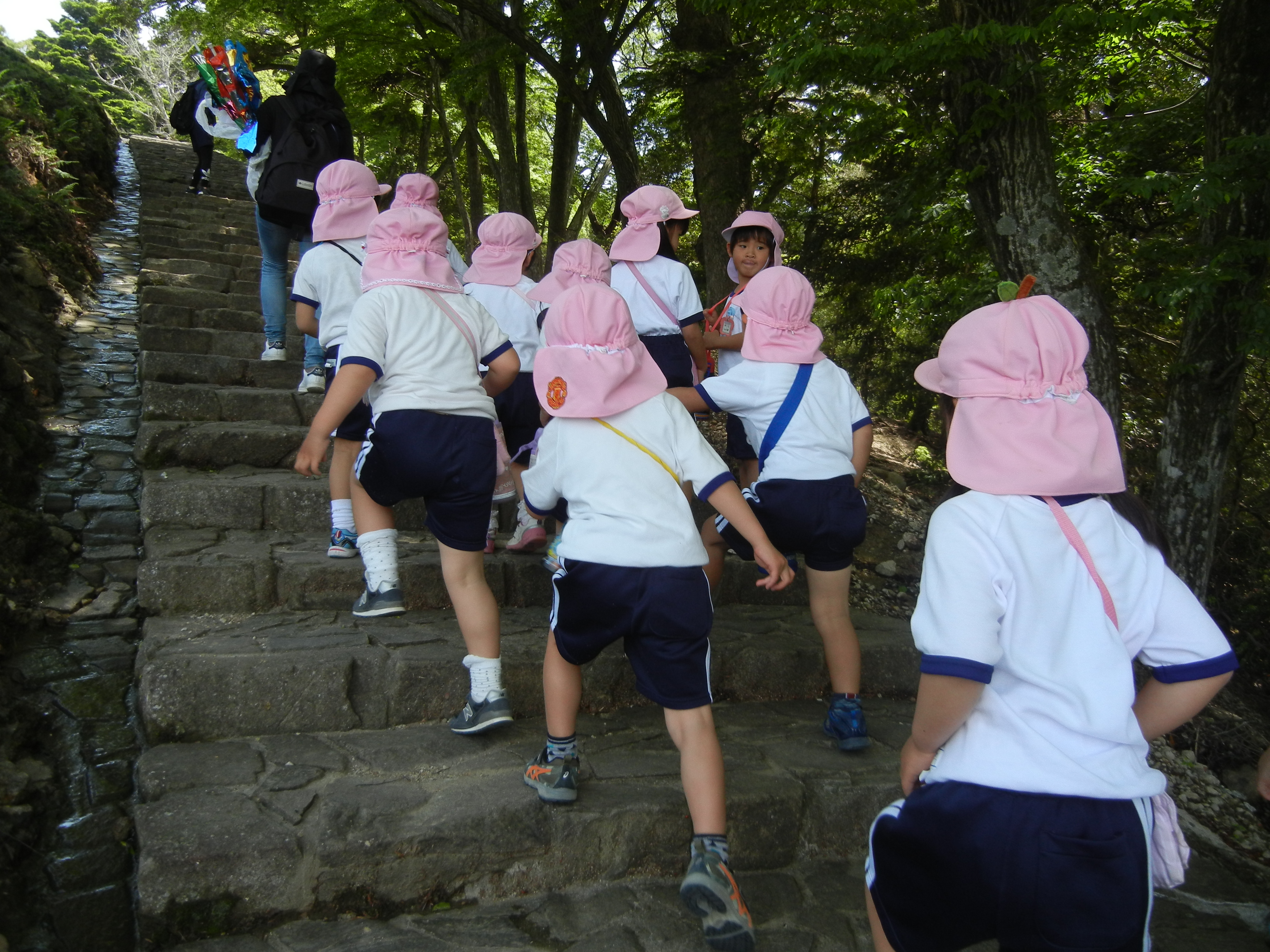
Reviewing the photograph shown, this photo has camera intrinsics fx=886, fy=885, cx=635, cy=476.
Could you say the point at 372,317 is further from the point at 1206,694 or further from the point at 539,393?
the point at 1206,694

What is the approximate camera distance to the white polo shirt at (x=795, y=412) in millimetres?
3139

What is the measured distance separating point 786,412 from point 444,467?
1223 millimetres

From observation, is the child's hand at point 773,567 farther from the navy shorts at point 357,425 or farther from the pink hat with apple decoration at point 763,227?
the pink hat with apple decoration at point 763,227

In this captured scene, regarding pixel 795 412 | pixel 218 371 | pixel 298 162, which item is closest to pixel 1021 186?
pixel 795 412

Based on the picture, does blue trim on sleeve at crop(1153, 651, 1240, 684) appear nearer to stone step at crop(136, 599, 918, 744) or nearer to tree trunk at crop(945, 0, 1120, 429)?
stone step at crop(136, 599, 918, 744)

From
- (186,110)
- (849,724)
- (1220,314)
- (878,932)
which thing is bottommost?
(849,724)

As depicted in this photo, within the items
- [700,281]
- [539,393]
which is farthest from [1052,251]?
[700,281]

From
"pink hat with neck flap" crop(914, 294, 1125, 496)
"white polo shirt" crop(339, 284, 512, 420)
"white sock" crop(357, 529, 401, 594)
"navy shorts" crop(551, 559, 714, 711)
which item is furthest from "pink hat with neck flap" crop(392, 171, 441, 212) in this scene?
"pink hat with neck flap" crop(914, 294, 1125, 496)

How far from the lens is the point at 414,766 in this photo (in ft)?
9.61

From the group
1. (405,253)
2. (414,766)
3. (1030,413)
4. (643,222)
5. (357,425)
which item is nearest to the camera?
(1030,413)

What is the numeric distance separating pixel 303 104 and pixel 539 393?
3.98m

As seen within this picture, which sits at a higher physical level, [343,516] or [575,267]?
[575,267]

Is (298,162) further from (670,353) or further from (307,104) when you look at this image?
(670,353)

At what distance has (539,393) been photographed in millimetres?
2723
